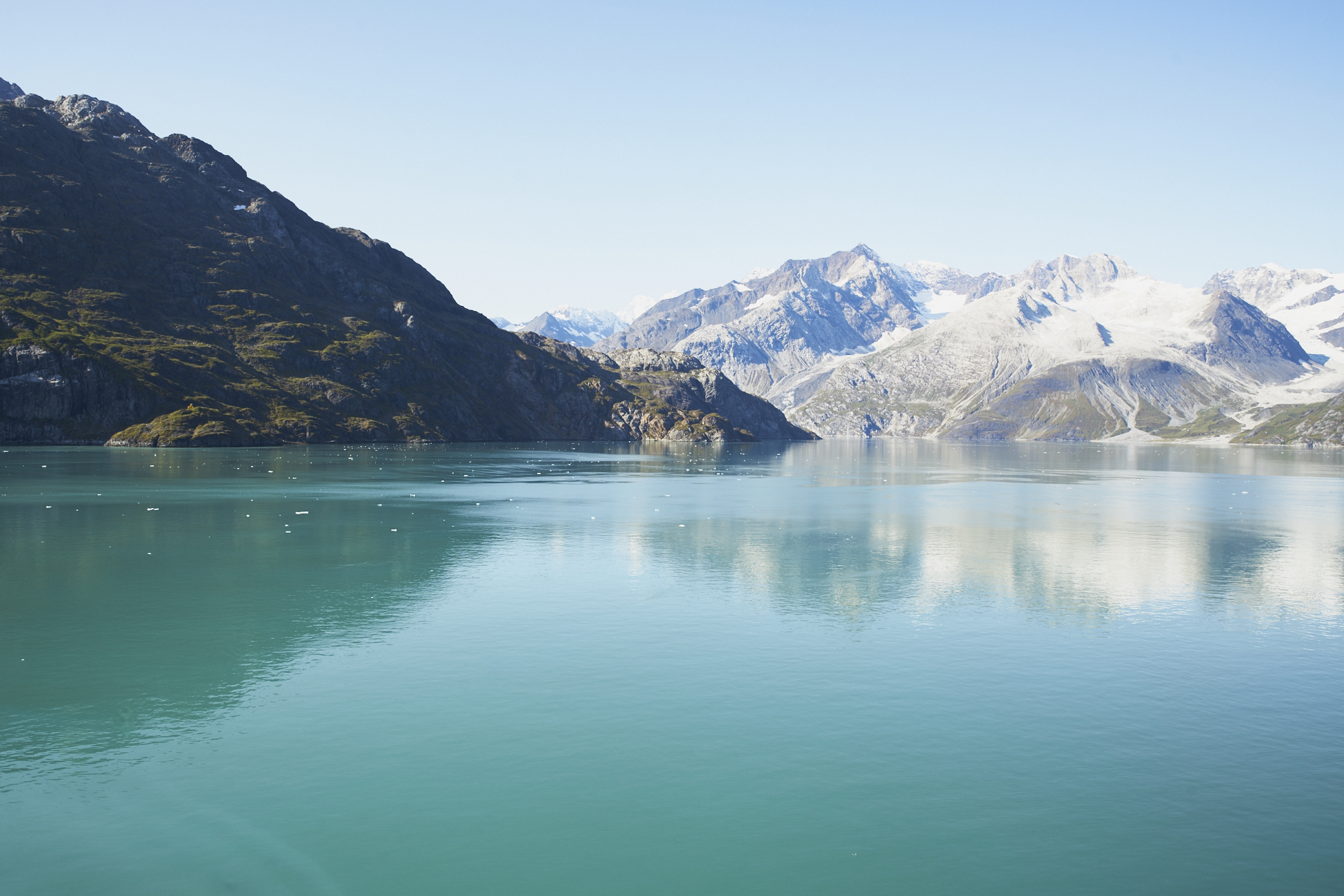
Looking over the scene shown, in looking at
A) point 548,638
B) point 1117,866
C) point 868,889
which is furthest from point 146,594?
point 1117,866

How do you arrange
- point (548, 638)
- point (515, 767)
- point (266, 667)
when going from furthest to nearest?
point (548, 638) < point (266, 667) < point (515, 767)

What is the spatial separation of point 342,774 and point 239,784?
265cm

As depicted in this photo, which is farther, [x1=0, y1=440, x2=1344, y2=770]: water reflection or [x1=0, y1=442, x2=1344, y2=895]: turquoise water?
[x1=0, y1=440, x2=1344, y2=770]: water reflection

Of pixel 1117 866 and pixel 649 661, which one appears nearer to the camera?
pixel 1117 866

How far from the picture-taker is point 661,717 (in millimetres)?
31203

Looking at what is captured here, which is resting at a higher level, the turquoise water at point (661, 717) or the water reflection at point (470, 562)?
the water reflection at point (470, 562)

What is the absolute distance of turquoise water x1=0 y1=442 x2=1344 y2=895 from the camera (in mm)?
21219

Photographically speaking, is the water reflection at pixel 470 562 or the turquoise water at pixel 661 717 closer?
the turquoise water at pixel 661 717

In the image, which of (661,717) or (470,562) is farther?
(470,562)

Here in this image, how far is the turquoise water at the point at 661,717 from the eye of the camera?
21219mm

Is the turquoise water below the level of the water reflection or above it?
below

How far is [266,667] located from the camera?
1446 inches

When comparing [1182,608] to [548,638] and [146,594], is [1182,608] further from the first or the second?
[146,594]

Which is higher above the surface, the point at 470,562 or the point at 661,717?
the point at 470,562
